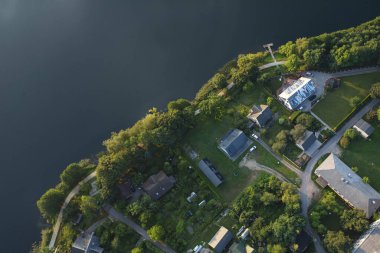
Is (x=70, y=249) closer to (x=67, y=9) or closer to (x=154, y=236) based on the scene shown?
(x=154, y=236)

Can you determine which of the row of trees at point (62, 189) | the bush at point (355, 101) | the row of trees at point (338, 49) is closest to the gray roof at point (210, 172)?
the row of trees at point (62, 189)

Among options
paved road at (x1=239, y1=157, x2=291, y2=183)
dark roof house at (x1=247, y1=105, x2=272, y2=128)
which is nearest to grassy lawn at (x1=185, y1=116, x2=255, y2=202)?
paved road at (x1=239, y1=157, x2=291, y2=183)

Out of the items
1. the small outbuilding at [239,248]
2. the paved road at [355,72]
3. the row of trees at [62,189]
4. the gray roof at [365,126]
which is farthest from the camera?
the paved road at [355,72]

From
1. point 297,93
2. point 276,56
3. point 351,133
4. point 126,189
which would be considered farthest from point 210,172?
point 276,56

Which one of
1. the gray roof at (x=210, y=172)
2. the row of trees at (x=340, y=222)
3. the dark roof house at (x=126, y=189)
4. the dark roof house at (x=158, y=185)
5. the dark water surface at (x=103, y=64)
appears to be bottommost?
the row of trees at (x=340, y=222)

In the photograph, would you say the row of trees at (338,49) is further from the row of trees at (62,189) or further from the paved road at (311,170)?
the row of trees at (62,189)

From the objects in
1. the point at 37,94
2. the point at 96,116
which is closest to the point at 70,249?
the point at 96,116

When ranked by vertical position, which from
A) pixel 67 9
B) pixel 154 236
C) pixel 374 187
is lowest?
pixel 374 187
